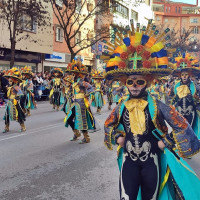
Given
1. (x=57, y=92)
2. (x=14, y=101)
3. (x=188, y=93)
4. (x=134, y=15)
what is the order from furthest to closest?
(x=134, y=15) → (x=57, y=92) → (x=14, y=101) → (x=188, y=93)

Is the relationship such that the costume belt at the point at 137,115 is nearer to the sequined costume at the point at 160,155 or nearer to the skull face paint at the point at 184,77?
the sequined costume at the point at 160,155

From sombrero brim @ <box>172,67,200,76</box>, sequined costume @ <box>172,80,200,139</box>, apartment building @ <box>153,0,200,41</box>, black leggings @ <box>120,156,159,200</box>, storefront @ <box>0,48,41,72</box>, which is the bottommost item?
black leggings @ <box>120,156,159,200</box>

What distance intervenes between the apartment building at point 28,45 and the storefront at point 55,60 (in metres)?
0.79

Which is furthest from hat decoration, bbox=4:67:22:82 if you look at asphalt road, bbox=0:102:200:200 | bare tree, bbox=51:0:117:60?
bare tree, bbox=51:0:117:60

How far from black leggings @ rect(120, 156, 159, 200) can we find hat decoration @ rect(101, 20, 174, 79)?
924mm

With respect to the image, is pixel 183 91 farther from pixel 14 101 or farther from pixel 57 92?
pixel 57 92

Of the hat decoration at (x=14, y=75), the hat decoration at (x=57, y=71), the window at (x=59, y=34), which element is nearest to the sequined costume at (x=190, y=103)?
the hat decoration at (x=14, y=75)

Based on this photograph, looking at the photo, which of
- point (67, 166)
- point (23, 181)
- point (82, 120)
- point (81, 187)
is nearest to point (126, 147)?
point (81, 187)

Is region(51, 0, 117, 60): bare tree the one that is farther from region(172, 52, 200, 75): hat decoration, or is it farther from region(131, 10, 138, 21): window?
region(131, 10, 138, 21): window

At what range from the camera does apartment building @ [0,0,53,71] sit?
23047mm

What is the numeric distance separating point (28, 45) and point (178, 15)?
6317 centimetres

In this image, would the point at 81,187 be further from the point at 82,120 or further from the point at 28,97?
the point at 28,97

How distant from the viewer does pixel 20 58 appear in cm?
2516

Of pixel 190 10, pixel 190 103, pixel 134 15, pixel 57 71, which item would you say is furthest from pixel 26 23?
pixel 190 10
